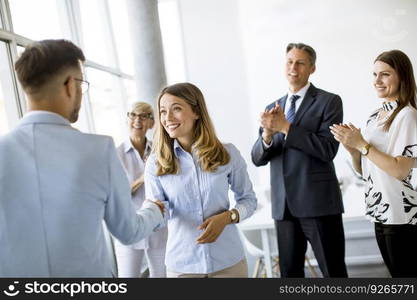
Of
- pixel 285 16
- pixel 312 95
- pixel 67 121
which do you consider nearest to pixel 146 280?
pixel 67 121

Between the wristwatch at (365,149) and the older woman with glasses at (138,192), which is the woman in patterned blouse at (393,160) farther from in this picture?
the older woman with glasses at (138,192)

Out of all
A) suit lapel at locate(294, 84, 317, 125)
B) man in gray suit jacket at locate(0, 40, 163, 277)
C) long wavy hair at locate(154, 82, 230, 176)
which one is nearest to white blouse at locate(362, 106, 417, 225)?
suit lapel at locate(294, 84, 317, 125)

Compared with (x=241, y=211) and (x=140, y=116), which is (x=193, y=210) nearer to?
(x=241, y=211)

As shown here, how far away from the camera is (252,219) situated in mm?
2965

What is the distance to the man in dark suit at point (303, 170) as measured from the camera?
197cm

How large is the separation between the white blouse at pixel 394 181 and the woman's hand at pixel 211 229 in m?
0.82

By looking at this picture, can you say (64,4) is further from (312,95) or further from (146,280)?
(146,280)

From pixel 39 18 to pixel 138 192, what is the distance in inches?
67.0

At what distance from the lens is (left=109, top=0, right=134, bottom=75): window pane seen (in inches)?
190

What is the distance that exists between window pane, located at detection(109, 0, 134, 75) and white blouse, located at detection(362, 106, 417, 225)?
3.69 meters

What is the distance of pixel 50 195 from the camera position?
39.3 inches

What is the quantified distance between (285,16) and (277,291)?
4.14 m

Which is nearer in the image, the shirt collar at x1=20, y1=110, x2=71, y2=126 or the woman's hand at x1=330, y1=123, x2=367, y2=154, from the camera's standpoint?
the shirt collar at x1=20, y1=110, x2=71, y2=126

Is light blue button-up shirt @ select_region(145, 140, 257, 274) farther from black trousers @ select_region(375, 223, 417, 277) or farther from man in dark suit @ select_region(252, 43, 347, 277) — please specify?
black trousers @ select_region(375, 223, 417, 277)
